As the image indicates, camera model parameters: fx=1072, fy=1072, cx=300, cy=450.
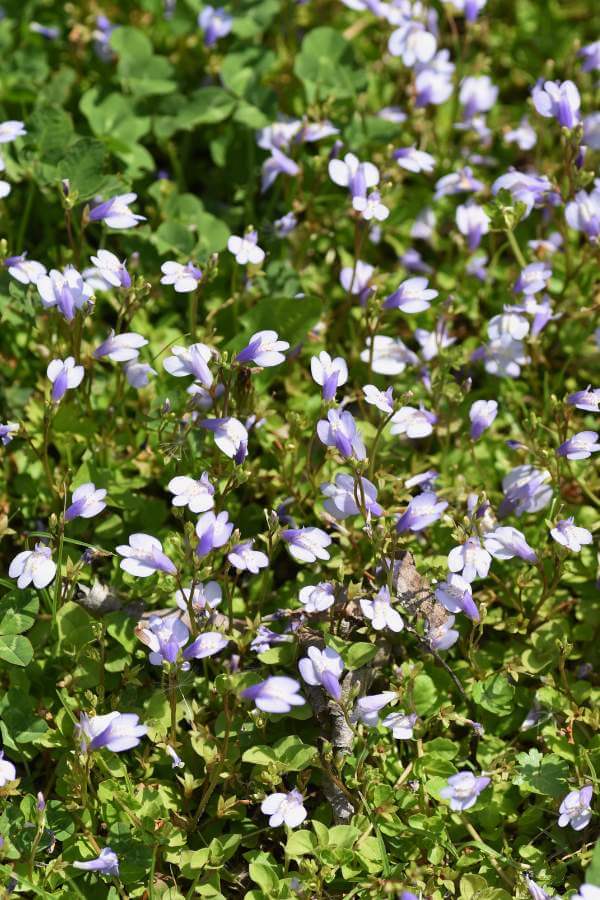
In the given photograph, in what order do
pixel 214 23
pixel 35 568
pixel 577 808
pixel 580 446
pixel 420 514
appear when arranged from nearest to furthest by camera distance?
pixel 577 808 → pixel 35 568 → pixel 420 514 → pixel 580 446 → pixel 214 23

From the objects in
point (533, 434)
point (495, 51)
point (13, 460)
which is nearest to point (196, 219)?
point (13, 460)

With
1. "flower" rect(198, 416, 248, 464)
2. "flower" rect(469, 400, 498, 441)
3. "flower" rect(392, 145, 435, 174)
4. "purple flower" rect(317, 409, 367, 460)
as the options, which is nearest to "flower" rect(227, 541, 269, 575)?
"flower" rect(198, 416, 248, 464)

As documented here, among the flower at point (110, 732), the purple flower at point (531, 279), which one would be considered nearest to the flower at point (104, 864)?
the flower at point (110, 732)

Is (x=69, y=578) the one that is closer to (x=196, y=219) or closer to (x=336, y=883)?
(x=336, y=883)

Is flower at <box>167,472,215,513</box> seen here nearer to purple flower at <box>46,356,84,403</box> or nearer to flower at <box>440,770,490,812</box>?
purple flower at <box>46,356,84,403</box>

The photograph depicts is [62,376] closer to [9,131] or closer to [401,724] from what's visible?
[9,131]

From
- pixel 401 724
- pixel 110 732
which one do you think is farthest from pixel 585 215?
pixel 110 732
